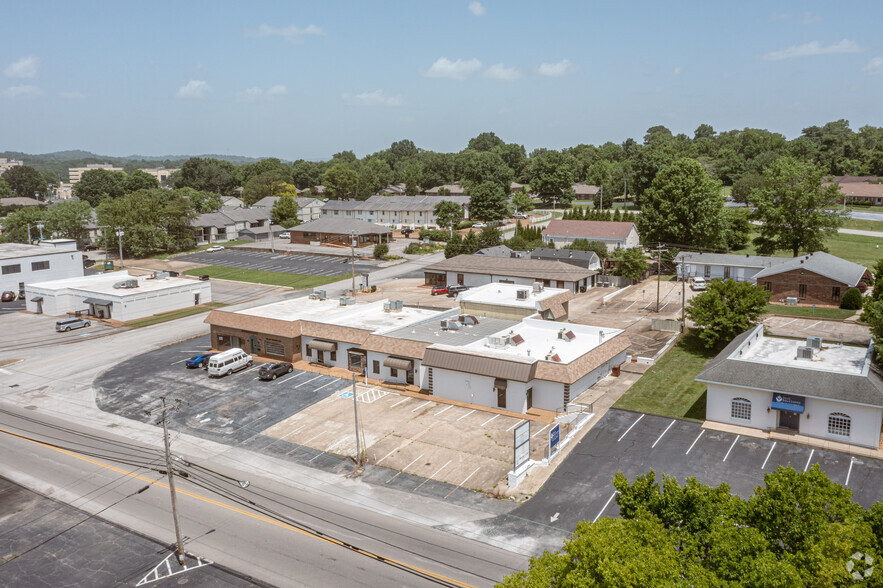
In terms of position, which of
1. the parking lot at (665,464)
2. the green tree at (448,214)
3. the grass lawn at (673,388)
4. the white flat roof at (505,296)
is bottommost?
the parking lot at (665,464)

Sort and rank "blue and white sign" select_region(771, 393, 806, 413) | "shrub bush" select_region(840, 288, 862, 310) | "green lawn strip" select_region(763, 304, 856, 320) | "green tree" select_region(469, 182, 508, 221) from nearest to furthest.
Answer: "blue and white sign" select_region(771, 393, 806, 413)
"green lawn strip" select_region(763, 304, 856, 320)
"shrub bush" select_region(840, 288, 862, 310)
"green tree" select_region(469, 182, 508, 221)

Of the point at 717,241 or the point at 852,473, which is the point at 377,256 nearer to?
the point at 717,241

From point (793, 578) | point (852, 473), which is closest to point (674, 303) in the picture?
point (852, 473)

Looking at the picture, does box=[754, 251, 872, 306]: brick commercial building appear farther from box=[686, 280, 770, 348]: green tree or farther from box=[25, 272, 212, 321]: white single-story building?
box=[25, 272, 212, 321]: white single-story building

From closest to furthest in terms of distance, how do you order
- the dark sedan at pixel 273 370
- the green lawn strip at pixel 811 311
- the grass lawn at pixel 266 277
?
the dark sedan at pixel 273 370 < the green lawn strip at pixel 811 311 < the grass lawn at pixel 266 277

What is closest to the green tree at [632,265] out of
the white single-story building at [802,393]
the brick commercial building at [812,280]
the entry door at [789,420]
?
the brick commercial building at [812,280]

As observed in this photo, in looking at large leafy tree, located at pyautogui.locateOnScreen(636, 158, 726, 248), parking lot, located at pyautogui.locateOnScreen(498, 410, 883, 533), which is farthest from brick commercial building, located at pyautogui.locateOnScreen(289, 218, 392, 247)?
parking lot, located at pyautogui.locateOnScreen(498, 410, 883, 533)

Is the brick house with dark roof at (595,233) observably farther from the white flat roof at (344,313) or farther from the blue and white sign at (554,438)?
the blue and white sign at (554,438)
